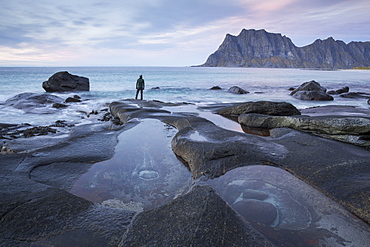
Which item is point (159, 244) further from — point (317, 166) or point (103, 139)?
point (103, 139)

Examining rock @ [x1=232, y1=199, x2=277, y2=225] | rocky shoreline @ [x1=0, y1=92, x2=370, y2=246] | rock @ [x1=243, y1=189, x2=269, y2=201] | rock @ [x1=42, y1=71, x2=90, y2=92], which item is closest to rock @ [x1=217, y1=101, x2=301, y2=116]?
rocky shoreline @ [x1=0, y1=92, x2=370, y2=246]

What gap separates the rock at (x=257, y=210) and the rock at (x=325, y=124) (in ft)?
15.0

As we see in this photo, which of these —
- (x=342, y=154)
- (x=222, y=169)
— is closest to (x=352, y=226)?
(x=222, y=169)

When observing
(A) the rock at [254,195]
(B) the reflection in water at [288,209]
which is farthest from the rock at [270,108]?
(A) the rock at [254,195]

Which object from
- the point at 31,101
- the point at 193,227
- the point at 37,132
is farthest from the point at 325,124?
the point at 31,101

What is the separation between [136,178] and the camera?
15.1 ft

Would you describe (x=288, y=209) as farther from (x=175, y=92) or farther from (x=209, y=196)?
(x=175, y=92)

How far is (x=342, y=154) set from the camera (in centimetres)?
522

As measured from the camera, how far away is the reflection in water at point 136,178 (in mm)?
3887

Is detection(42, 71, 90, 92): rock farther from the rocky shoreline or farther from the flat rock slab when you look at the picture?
the flat rock slab

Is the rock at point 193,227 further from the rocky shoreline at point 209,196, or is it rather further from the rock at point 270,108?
the rock at point 270,108

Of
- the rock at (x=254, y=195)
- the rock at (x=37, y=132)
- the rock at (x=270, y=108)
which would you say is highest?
the rock at (x=270, y=108)

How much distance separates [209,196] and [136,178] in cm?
204

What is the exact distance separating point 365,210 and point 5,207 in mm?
5055
